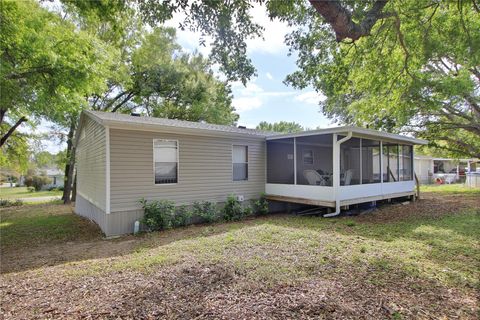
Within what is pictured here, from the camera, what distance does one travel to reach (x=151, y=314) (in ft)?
9.36

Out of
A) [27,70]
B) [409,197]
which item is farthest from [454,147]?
[27,70]

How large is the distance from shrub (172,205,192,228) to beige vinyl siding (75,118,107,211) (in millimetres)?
1901

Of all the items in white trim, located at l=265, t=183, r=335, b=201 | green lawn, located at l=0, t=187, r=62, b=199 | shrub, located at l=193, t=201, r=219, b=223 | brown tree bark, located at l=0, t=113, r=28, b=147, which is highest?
brown tree bark, located at l=0, t=113, r=28, b=147

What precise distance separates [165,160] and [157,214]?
1578 mm

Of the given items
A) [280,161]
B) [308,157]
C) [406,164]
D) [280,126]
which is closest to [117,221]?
[280,161]

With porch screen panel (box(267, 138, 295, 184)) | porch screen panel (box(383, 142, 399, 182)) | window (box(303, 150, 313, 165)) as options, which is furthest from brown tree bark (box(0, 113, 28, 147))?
porch screen panel (box(383, 142, 399, 182))

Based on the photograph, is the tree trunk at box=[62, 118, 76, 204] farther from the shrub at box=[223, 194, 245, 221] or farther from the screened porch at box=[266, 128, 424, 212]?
the screened porch at box=[266, 128, 424, 212]

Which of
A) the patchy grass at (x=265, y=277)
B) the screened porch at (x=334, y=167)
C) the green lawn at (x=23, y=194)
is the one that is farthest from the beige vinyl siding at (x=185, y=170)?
the green lawn at (x=23, y=194)

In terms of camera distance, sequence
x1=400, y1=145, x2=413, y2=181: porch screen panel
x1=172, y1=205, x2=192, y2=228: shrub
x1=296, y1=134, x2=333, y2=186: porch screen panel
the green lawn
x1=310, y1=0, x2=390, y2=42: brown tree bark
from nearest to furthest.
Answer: x1=310, y1=0, x2=390, y2=42: brown tree bark → x1=172, y1=205, x2=192, y2=228: shrub → x1=296, y1=134, x2=333, y2=186: porch screen panel → x1=400, y1=145, x2=413, y2=181: porch screen panel → the green lawn

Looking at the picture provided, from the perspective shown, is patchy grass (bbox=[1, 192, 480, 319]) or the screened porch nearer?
patchy grass (bbox=[1, 192, 480, 319])

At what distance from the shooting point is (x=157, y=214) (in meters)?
7.46

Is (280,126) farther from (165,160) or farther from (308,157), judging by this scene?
(165,160)

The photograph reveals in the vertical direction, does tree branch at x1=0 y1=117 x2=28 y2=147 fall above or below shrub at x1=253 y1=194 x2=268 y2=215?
above

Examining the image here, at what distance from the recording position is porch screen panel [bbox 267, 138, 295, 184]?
10.6 m
